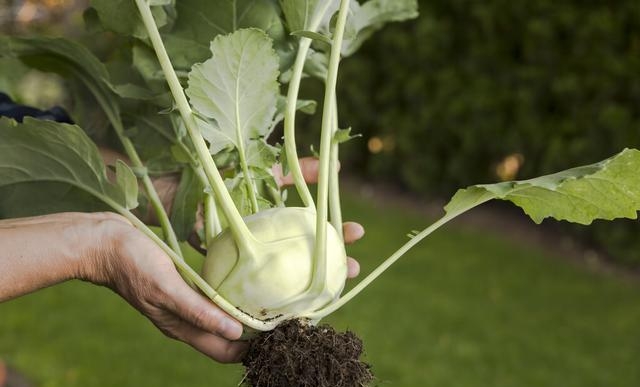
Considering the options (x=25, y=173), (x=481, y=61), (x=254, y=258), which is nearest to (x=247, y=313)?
(x=254, y=258)

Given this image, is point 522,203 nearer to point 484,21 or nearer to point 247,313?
point 247,313

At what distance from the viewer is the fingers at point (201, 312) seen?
5.04 ft

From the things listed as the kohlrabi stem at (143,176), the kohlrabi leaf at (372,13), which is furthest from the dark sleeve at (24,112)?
the kohlrabi leaf at (372,13)

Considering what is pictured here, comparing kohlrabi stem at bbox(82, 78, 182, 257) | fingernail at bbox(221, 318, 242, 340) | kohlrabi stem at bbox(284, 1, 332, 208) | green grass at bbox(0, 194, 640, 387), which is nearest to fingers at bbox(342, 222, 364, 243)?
kohlrabi stem at bbox(284, 1, 332, 208)

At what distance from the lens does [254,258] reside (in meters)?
1.54

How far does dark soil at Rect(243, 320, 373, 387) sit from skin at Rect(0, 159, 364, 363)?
0.22 ft

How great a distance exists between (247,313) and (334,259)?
0.19 meters

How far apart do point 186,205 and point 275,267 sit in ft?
1.66

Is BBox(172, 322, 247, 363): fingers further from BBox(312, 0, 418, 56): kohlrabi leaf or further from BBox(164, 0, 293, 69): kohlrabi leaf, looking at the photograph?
BBox(312, 0, 418, 56): kohlrabi leaf

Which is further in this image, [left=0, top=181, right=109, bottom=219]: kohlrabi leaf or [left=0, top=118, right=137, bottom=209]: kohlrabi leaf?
[left=0, top=181, right=109, bottom=219]: kohlrabi leaf

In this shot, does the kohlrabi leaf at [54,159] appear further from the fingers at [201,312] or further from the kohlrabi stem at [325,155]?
the kohlrabi stem at [325,155]

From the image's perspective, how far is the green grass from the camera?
159 inches

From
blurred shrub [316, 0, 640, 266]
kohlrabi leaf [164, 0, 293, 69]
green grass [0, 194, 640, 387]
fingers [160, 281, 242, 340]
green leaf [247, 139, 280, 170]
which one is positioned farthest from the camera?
blurred shrub [316, 0, 640, 266]

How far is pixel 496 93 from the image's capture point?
6.05 metres
